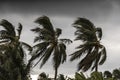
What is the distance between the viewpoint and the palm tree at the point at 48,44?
48.7 meters

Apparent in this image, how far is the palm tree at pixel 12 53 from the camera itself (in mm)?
47097

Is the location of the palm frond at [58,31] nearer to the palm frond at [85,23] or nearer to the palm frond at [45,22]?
the palm frond at [45,22]

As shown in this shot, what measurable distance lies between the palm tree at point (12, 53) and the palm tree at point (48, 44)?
1575 mm

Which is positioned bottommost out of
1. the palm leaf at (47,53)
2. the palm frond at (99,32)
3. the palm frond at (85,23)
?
the palm leaf at (47,53)

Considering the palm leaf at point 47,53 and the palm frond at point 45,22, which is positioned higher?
the palm frond at point 45,22

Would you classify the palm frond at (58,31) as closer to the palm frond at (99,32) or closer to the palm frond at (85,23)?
the palm frond at (85,23)

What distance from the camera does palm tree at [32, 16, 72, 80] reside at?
160 ft

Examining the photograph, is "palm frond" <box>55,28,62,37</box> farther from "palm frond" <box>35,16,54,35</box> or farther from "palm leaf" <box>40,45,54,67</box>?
"palm leaf" <box>40,45,54,67</box>

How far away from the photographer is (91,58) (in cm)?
4828

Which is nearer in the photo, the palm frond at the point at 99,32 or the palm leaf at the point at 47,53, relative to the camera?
the palm leaf at the point at 47,53

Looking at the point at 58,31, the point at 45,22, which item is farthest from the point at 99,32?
the point at 45,22

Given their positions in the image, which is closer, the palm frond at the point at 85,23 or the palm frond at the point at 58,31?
the palm frond at the point at 85,23

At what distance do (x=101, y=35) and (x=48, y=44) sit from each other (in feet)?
21.6

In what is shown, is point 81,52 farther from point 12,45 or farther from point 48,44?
point 12,45
